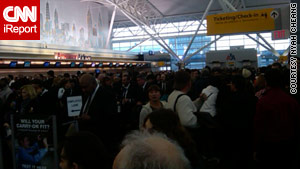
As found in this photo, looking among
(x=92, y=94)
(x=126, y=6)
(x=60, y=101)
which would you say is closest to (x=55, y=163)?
(x=92, y=94)

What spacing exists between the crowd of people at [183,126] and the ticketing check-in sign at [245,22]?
8167 millimetres

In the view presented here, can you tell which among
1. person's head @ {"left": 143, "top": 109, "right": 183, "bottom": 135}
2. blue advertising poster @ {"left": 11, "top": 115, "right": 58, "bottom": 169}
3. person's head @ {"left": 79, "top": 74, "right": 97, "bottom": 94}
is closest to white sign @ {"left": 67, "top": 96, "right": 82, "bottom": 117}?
person's head @ {"left": 79, "top": 74, "right": 97, "bottom": 94}

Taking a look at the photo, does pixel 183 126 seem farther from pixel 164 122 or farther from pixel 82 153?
pixel 82 153

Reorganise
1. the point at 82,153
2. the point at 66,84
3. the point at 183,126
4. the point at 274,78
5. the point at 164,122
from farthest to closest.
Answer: the point at 66,84
the point at 274,78
the point at 183,126
the point at 164,122
the point at 82,153

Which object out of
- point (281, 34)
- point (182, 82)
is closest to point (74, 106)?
point (182, 82)

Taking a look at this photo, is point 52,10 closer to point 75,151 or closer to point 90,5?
point 90,5

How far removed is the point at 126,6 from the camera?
33281 mm

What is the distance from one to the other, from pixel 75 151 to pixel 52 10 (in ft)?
80.0

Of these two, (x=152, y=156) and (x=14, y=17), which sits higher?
(x=14, y=17)

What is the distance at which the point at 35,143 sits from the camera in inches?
143

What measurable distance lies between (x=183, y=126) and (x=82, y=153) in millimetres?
1279

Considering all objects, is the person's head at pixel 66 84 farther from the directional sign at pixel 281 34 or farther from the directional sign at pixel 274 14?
the directional sign at pixel 274 14

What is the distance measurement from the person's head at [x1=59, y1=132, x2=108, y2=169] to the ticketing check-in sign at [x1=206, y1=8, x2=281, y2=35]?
41.6ft

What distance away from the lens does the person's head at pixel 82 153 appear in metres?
1.59
